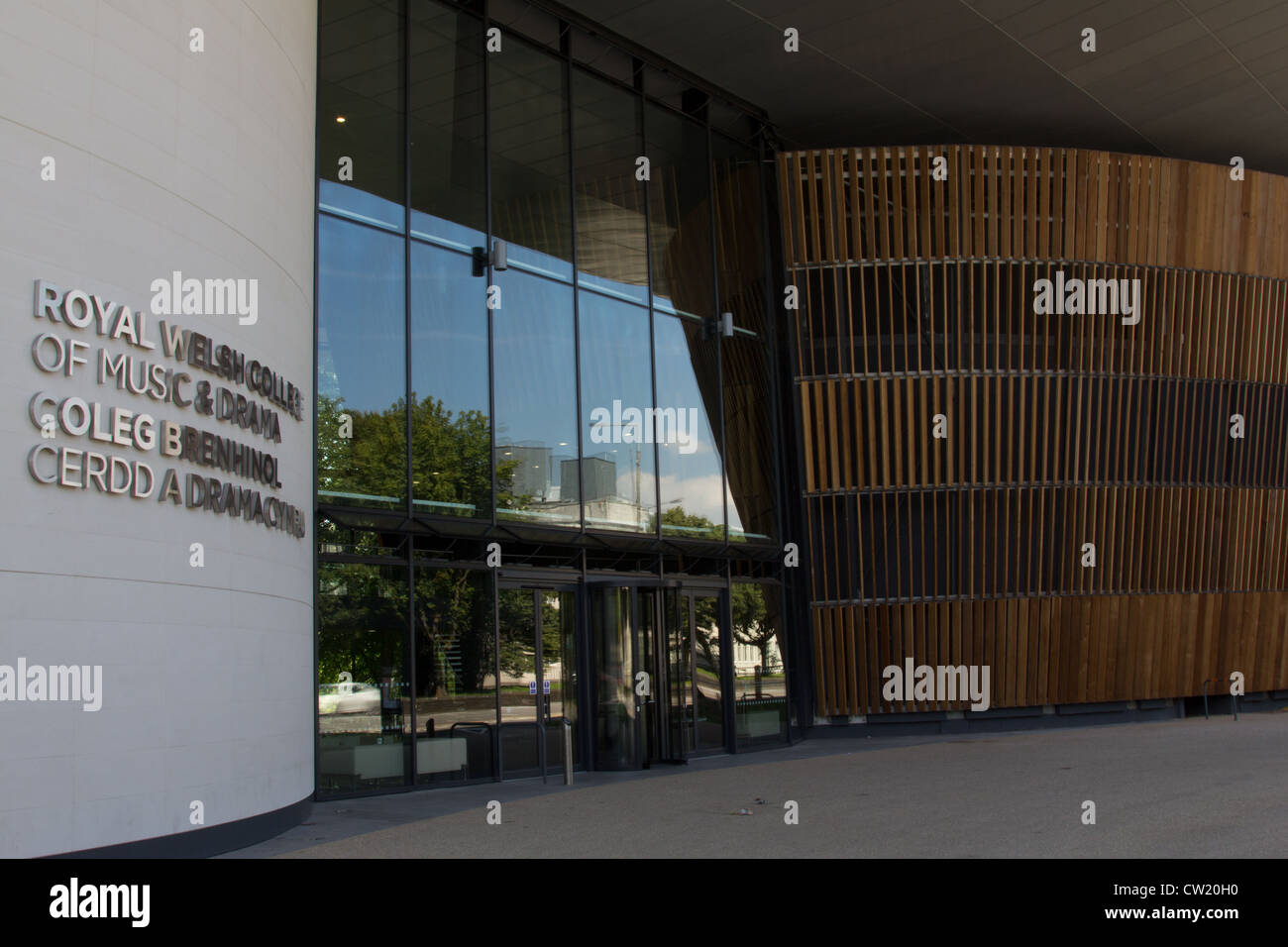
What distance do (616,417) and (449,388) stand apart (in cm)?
328

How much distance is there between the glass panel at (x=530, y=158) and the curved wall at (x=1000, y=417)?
17.4 ft

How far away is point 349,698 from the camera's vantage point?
12.8 meters

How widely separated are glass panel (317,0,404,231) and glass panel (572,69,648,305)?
10.9 ft

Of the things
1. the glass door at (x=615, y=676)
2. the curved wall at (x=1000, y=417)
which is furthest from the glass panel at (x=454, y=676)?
the curved wall at (x=1000, y=417)

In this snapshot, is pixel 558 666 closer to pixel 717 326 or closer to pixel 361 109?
pixel 717 326

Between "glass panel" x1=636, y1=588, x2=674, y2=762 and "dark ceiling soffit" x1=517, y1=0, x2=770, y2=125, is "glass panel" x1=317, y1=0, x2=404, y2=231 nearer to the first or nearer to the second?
"dark ceiling soffit" x1=517, y1=0, x2=770, y2=125

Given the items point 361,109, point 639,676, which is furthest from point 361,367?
point 639,676

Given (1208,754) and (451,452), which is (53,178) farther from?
(1208,754)

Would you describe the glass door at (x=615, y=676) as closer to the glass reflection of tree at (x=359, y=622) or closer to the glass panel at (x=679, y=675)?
the glass panel at (x=679, y=675)

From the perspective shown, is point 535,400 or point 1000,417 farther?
point 1000,417

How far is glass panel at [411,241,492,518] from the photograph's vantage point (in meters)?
14.3

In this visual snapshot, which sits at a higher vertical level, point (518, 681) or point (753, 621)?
point (753, 621)

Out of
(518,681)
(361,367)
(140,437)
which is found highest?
(361,367)

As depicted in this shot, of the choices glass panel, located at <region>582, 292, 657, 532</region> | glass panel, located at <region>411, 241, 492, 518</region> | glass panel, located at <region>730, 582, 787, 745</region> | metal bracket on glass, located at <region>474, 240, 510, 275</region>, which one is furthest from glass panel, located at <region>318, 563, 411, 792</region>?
glass panel, located at <region>730, 582, 787, 745</region>
